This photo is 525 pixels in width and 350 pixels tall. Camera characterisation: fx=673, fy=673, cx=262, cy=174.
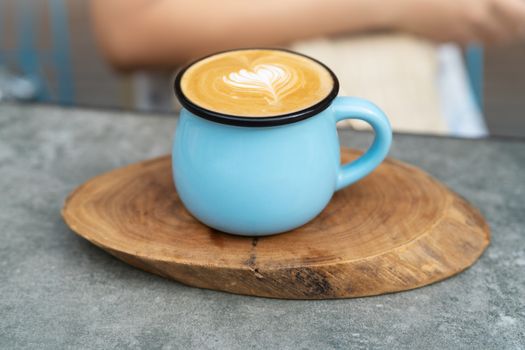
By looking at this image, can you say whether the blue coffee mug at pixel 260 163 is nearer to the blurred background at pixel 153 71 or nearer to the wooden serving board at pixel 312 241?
the wooden serving board at pixel 312 241

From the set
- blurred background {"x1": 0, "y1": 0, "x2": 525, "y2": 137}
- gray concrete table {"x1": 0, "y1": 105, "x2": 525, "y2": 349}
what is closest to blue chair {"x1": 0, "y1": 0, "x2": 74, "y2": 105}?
blurred background {"x1": 0, "y1": 0, "x2": 525, "y2": 137}

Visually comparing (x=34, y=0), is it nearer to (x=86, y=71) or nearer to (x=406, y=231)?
(x=86, y=71)

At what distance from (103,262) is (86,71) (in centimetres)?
191

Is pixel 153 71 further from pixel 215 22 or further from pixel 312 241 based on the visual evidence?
pixel 312 241

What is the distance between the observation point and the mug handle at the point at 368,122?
0.58 meters

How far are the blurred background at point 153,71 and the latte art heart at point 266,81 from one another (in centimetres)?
40

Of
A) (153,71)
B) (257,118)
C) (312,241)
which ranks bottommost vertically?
(153,71)

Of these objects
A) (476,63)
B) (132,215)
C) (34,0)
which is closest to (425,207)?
(132,215)

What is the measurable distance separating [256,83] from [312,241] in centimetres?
15

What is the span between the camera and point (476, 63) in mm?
1609

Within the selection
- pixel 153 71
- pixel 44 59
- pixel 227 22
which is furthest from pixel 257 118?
pixel 44 59

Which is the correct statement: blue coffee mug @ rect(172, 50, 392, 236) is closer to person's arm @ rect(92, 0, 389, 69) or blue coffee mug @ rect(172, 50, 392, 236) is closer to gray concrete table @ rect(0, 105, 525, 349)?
gray concrete table @ rect(0, 105, 525, 349)

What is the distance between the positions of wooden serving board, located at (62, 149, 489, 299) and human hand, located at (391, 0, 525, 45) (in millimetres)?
551

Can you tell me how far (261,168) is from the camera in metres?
0.54
